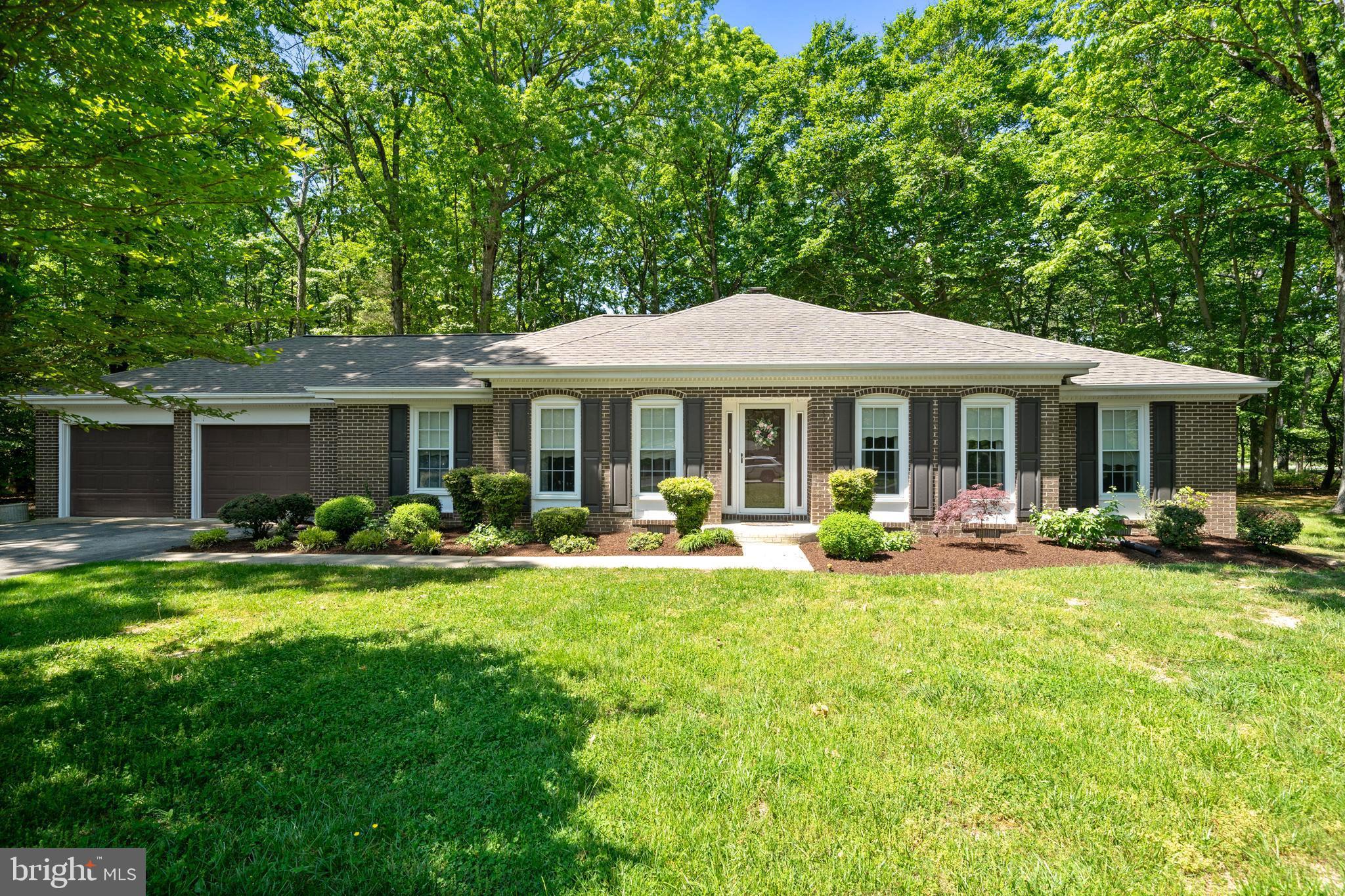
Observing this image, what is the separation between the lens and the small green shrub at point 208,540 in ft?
30.4

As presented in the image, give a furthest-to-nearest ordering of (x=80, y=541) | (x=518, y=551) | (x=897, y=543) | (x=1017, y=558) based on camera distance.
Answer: (x=80, y=541) < (x=518, y=551) < (x=897, y=543) < (x=1017, y=558)

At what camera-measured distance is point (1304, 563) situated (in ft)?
27.4

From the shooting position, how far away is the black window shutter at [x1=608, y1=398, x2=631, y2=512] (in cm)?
1083

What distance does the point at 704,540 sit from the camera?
9219 millimetres

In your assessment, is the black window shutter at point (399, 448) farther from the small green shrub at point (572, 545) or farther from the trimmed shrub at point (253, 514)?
the small green shrub at point (572, 545)

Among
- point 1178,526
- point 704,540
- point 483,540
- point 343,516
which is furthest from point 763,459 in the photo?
point 343,516

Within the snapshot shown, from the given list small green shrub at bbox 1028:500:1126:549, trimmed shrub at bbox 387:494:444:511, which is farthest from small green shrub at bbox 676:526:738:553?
small green shrub at bbox 1028:500:1126:549

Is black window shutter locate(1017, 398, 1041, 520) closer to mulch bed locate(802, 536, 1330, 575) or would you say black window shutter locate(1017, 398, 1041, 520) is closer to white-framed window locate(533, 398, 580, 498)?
mulch bed locate(802, 536, 1330, 575)

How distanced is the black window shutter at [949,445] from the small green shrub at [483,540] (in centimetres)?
841

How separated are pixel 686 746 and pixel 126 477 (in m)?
16.6

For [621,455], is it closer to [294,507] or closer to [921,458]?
[921,458]

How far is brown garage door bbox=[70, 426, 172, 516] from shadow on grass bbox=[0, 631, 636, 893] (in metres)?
11.3

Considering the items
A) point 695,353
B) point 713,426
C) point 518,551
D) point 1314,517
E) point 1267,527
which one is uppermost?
point 695,353

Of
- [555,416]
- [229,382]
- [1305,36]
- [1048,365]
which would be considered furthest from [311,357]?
[1305,36]
